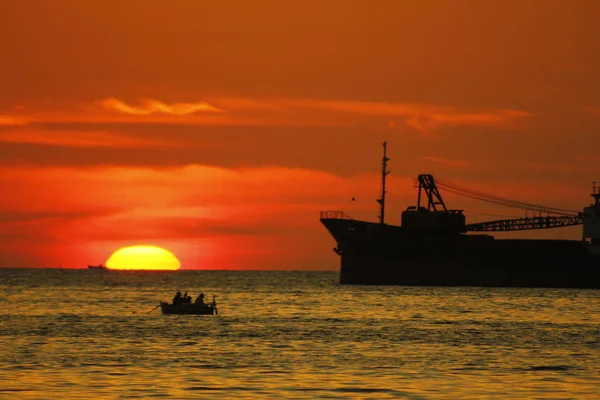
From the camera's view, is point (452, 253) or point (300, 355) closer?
point (300, 355)

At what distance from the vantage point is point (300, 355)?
50875 millimetres

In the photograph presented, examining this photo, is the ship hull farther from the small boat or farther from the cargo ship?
the small boat

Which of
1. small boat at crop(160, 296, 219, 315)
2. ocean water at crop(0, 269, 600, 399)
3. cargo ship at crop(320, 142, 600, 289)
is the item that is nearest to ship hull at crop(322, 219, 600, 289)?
cargo ship at crop(320, 142, 600, 289)

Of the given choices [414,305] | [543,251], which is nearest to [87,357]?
[414,305]

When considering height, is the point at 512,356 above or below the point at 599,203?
below

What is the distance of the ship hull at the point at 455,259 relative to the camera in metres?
147

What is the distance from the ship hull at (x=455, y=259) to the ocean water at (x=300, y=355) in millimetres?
54024

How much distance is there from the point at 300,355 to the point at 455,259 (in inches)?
3993

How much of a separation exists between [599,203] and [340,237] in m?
33.2

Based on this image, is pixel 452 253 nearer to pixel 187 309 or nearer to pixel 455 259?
pixel 455 259

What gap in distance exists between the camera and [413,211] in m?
154

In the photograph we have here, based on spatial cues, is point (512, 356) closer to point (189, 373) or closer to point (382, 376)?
point (382, 376)

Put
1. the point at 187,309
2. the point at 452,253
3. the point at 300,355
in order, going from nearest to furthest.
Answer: the point at 300,355
the point at 187,309
the point at 452,253

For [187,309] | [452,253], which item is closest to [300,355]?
[187,309]
